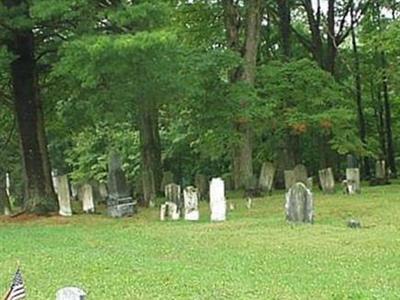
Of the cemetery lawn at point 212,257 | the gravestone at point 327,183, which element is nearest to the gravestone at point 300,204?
the cemetery lawn at point 212,257

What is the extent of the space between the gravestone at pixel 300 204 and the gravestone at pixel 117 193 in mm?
4955

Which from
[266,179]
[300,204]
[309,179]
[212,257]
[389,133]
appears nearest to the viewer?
[212,257]

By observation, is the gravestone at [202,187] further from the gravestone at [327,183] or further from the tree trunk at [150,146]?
the gravestone at [327,183]

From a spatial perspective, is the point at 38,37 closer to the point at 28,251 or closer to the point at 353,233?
the point at 28,251

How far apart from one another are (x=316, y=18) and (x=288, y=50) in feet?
8.28

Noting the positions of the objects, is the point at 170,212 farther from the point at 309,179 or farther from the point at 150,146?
the point at 150,146

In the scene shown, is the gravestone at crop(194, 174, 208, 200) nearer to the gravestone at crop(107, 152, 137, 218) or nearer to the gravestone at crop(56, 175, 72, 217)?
the gravestone at crop(107, 152, 137, 218)

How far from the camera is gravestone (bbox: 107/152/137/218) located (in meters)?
19.3

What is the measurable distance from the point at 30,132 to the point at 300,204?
7.56m

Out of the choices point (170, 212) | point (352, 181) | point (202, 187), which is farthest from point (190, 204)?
point (202, 187)

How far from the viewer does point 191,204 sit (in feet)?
57.4

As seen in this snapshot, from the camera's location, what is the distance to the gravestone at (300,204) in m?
15.3

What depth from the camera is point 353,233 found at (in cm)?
1380

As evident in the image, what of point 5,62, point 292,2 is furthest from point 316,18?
point 5,62
